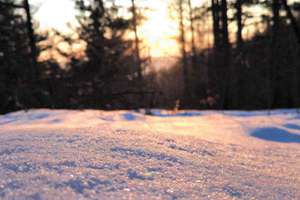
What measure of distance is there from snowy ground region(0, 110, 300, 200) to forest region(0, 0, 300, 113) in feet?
19.8

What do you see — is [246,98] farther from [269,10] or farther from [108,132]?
[108,132]

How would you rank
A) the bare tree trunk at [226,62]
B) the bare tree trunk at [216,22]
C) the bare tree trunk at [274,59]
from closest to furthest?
the bare tree trunk at [226,62], the bare tree trunk at [274,59], the bare tree trunk at [216,22]

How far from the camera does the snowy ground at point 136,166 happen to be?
1860mm

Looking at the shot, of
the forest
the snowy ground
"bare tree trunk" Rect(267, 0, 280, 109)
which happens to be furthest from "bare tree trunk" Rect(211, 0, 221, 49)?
the snowy ground

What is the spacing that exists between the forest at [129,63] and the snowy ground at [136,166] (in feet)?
19.8

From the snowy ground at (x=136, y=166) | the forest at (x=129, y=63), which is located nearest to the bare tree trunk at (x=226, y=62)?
the forest at (x=129, y=63)

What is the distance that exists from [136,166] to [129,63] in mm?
13742

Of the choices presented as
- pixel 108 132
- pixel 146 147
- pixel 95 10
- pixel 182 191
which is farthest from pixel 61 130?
pixel 95 10

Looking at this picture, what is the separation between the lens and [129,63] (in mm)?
15820

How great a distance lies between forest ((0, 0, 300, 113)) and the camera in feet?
33.2

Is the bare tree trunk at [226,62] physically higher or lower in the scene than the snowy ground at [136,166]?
higher

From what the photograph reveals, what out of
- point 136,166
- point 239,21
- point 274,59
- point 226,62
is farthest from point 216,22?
point 136,166

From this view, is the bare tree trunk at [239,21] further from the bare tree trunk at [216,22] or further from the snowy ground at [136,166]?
the snowy ground at [136,166]

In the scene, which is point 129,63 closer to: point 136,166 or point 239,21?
point 239,21
